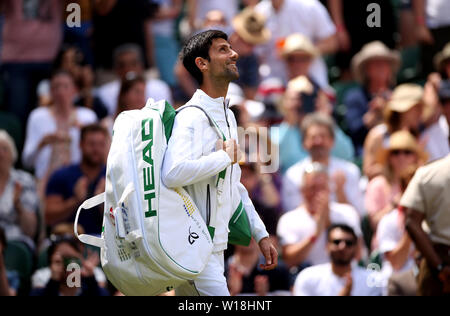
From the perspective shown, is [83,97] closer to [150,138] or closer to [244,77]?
[244,77]

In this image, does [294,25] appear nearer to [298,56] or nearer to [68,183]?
[298,56]

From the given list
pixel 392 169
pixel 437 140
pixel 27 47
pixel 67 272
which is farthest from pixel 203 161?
pixel 27 47

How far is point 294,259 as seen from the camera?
319 inches

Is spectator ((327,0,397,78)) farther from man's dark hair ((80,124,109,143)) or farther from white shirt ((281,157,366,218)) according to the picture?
man's dark hair ((80,124,109,143))

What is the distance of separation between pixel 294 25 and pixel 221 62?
219 inches

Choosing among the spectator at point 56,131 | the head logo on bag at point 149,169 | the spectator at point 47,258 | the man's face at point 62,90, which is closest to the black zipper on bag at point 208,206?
the head logo on bag at point 149,169

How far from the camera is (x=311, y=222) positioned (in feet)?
27.3

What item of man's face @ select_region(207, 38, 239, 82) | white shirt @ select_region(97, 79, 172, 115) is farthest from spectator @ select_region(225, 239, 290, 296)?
white shirt @ select_region(97, 79, 172, 115)

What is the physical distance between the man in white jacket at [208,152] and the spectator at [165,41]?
5.73 m

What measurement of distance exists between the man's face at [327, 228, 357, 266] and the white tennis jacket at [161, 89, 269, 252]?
2179mm

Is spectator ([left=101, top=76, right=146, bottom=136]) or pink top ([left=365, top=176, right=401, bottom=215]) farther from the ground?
spectator ([left=101, top=76, right=146, bottom=136])

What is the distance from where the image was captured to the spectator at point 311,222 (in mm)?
8133

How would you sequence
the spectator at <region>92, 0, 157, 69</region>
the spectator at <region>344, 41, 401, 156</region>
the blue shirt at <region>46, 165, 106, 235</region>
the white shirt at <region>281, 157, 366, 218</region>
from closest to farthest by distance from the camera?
the blue shirt at <region>46, 165, 106, 235</region> → the white shirt at <region>281, 157, 366, 218</region> → the spectator at <region>344, 41, 401, 156</region> → the spectator at <region>92, 0, 157, 69</region>

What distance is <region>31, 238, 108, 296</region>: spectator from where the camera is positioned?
7312mm
